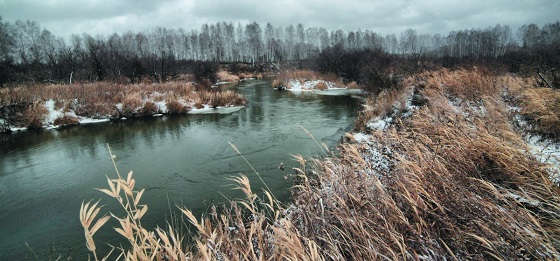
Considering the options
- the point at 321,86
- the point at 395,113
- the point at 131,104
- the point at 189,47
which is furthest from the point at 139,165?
the point at 189,47

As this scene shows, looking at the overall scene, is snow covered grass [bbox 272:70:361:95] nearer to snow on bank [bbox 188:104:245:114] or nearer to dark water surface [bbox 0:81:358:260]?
snow on bank [bbox 188:104:245:114]

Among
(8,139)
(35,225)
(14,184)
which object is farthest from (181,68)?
(35,225)

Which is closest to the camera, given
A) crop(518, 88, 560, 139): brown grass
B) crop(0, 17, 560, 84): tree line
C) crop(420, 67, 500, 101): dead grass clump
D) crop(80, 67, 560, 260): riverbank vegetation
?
crop(80, 67, 560, 260): riverbank vegetation

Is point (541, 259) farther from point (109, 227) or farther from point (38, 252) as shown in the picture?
point (38, 252)

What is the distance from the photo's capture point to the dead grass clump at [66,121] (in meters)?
10.9

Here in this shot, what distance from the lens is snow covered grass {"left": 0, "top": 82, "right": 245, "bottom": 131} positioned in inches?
422

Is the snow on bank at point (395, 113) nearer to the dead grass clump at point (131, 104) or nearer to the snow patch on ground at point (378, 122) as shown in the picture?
the snow patch on ground at point (378, 122)

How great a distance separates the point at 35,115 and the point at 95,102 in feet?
7.34

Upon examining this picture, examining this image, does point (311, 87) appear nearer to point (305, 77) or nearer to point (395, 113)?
point (305, 77)

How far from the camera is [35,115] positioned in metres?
10.6

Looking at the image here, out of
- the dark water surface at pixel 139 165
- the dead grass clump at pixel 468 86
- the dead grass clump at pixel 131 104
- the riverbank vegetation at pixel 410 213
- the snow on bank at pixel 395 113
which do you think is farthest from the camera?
the dead grass clump at pixel 131 104

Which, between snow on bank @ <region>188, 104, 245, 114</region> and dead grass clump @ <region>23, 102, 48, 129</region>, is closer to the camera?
dead grass clump @ <region>23, 102, 48, 129</region>

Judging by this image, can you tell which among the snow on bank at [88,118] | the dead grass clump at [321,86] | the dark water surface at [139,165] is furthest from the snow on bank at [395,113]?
the dead grass clump at [321,86]

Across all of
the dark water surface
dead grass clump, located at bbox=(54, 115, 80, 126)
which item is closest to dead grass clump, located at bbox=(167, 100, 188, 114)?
the dark water surface
